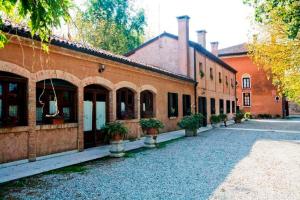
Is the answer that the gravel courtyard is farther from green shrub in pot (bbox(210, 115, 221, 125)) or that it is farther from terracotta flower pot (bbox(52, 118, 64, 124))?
green shrub in pot (bbox(210, 115, 221, 125))

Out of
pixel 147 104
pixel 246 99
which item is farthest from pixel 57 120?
pixel 246 99

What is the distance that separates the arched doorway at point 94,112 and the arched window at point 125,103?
1.00 metres

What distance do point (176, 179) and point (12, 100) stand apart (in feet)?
16.5

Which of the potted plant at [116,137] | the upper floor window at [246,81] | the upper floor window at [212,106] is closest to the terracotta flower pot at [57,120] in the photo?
the potted plant at [116,137]

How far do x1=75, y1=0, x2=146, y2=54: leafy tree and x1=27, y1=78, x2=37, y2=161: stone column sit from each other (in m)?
24.9

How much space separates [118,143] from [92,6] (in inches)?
1082

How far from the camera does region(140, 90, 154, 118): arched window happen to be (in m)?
15.3

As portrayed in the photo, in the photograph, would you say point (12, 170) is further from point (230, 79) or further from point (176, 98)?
point (230, 79)

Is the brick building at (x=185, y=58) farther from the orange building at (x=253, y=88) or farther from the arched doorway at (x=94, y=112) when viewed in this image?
the orange building at (x=253, y=88)

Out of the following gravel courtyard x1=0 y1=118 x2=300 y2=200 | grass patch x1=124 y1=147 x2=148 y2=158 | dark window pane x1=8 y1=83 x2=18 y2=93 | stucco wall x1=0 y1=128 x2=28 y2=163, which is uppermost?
dark window pane x1=8 y1=83 x2=18 y2=93

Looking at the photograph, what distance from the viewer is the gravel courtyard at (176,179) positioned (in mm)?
5441

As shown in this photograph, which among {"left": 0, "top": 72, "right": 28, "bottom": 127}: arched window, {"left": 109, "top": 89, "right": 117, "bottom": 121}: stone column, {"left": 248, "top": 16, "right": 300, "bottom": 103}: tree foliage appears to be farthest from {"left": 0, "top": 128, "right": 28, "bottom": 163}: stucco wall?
{"left": 248, "top": 16, "right": 300, "bottom": 103}: tree foliage

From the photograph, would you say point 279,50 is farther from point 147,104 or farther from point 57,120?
point 57,120

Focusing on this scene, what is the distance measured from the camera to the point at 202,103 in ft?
78.7
